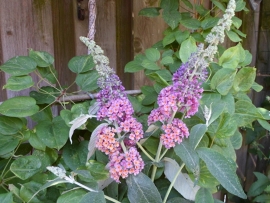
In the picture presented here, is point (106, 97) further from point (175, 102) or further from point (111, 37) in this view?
point (111, 37)

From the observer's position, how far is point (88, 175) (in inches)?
24.7

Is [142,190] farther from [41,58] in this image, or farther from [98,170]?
[41,58]

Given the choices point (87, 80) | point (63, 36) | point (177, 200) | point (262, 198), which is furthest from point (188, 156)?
point (262, 198)

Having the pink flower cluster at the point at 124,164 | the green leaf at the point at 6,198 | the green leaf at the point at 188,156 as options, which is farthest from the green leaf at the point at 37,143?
the green leaf at the point at 188,156

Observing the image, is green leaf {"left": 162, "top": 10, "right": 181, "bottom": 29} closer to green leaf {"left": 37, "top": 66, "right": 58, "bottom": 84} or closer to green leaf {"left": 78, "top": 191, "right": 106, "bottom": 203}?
green leaf {"left": 37, "top": 66, "right": 58, "bottom": 84}

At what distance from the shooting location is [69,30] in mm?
1224

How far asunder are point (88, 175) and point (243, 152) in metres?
1.60

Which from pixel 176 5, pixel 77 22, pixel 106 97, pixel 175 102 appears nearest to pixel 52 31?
pixel 77 22

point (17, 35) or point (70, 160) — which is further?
point (17, 35)

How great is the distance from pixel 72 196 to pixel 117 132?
0.57 feet

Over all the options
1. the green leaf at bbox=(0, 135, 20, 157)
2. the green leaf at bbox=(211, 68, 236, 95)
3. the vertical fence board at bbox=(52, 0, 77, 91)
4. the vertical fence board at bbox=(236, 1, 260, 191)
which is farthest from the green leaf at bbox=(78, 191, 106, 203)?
the vertical fence board at bbox=(236, 1, 260, 191)

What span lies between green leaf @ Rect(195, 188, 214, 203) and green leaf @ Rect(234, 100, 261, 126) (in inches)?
8.8

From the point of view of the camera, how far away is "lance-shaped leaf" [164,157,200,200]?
2.29ft

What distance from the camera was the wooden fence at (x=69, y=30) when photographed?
3.47ft
